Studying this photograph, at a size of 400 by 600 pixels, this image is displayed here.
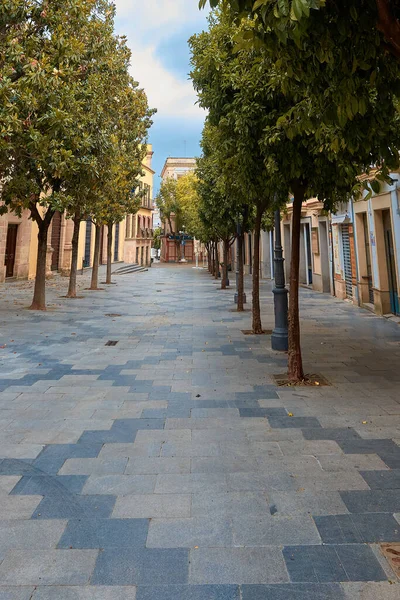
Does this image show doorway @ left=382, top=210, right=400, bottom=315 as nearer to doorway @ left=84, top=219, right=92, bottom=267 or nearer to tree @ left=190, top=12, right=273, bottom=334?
tree @ left=190, top=12, right=273, bottom=334

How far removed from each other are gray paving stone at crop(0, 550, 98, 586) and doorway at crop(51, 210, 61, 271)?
26.5 metres

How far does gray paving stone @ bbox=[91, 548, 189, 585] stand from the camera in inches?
82.1

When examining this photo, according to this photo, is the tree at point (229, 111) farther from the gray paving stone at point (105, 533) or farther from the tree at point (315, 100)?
the gray paving stone at point (105, 533)

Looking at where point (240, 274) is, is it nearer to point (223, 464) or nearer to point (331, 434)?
point (331, 434)

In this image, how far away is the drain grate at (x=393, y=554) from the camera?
2.16 m

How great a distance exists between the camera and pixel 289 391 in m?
5.26

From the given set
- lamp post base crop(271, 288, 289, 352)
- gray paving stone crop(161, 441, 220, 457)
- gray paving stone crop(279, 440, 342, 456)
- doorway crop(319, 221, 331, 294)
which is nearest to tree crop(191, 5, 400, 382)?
lamp post base crop(271, 288, 289, 352)

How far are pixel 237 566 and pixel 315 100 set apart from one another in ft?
13.2

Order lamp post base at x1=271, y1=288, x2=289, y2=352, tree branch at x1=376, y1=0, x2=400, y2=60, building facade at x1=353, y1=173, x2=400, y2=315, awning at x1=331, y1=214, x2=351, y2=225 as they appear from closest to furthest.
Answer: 1. tree branch at x1=376, y1=0, x2=400, y2=60
2. lamp post base at x1=271, y1=288, x2=289, y2=352
3. building facade at x1=353, y1=173, x2=400, y2=315
4. awning at x1=331, y1=214, x2=351, y2=225

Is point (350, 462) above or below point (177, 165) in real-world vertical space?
below

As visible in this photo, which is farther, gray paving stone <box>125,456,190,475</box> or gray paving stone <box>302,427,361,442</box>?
gray paving stone <box>302,427,361,442</box>

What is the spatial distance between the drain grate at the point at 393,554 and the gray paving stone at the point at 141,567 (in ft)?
3.85

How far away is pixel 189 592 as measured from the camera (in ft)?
6.57

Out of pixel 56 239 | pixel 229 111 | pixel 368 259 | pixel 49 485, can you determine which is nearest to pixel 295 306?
pixel 229 111
